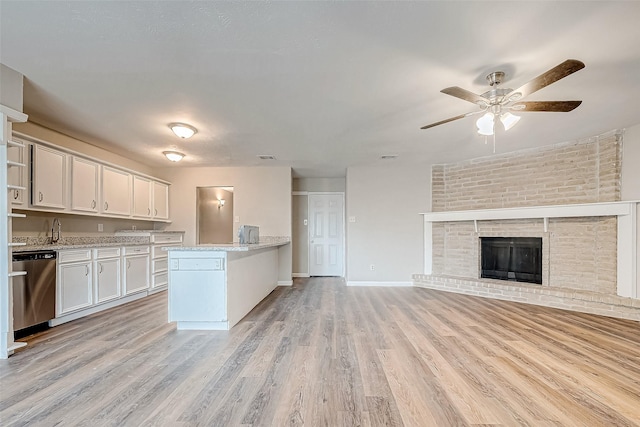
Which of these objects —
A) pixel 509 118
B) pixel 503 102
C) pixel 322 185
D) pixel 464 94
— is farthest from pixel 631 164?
pixel 322 185

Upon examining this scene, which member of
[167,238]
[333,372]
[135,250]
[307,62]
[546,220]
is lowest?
[333,372]

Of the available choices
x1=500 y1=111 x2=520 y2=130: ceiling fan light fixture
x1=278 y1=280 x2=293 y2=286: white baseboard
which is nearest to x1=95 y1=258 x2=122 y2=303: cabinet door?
x1=278 y1=280 x2=293 y2=286: white baseboard

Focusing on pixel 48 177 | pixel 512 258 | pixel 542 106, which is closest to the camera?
pixel 542 106

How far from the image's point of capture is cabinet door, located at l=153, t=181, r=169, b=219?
5.55m

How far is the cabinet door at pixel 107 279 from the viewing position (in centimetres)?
387

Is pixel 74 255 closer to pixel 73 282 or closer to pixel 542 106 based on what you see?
pixel 73 282

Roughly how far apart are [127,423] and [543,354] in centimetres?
306

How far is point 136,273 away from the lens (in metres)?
4.59

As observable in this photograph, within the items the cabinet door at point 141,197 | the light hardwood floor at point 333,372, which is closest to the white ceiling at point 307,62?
the cabinet door at point 141,197

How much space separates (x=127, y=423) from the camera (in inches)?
63.7

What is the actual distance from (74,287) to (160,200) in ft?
8.06

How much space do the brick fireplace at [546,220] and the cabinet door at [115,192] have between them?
5.24 metres

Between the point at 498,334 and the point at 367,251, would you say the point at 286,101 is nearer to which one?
the point at 498,334

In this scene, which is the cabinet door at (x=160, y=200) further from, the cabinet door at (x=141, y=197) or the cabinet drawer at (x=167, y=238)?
the cabinet drawer at (x=167, y=238)
